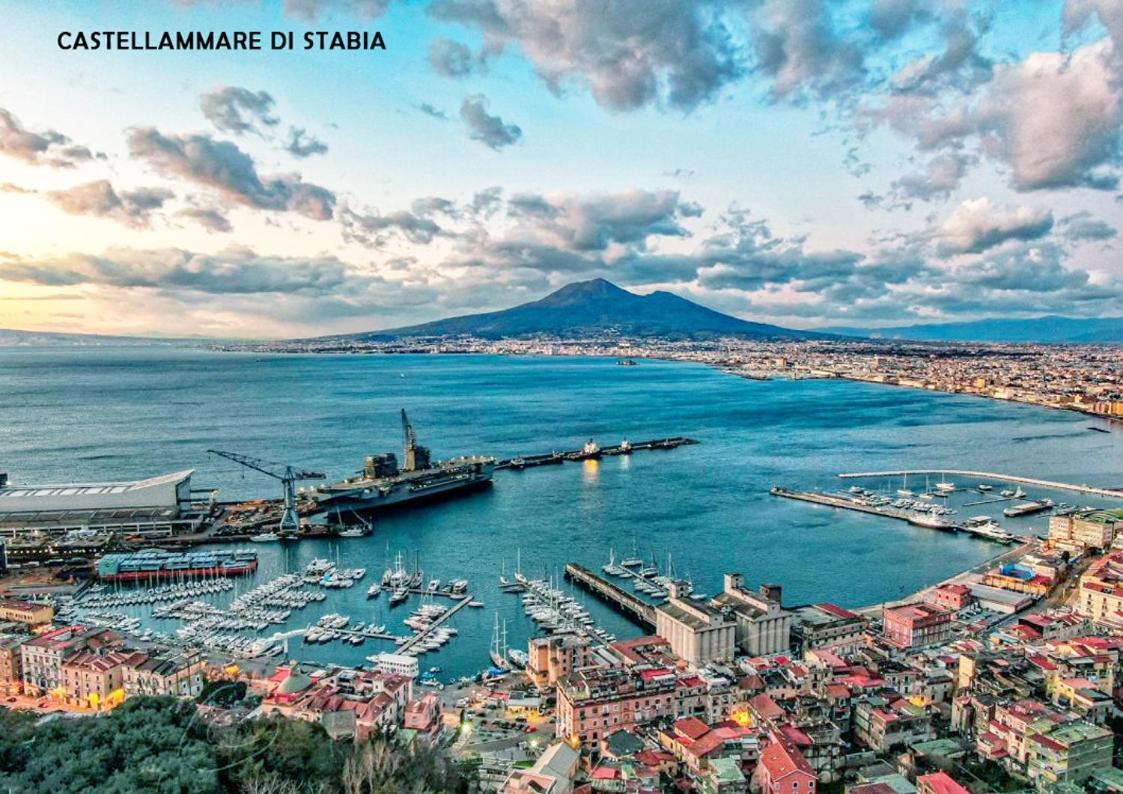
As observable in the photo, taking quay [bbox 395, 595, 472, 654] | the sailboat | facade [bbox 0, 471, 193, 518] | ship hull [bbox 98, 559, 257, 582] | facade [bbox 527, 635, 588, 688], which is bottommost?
the sailboat

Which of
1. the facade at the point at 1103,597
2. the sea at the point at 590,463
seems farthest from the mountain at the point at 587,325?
the facade at the point at 1103,597

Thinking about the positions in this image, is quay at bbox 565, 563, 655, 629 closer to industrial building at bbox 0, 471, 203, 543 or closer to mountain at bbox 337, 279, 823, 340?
industrial building at bbox 0, 471, 203, 543

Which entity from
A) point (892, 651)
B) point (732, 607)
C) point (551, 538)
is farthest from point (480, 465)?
point (892, 651)

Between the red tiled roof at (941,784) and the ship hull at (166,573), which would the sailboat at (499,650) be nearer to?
the red tiled roof at (941,784)

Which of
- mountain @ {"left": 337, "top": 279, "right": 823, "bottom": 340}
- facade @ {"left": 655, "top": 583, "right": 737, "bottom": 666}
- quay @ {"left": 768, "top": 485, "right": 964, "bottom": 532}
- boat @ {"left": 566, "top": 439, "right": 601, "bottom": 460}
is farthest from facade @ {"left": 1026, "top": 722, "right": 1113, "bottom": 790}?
mountain @ {"left": 337, "top": 279, "right": 823, "bottom": 340}

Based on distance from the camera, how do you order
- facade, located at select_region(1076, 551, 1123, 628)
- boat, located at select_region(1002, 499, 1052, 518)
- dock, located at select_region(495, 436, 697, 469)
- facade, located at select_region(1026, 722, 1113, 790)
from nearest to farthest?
facade, located at select_region(1026, 722, 1113, 790) < facade, located at select_region(1076, 551, 1123, 628) < boat, located at select_region(1002, 499, 1052, 518) < dock, located at select_region(495, 436, 697, 469)

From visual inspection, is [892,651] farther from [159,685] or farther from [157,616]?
[157,616]

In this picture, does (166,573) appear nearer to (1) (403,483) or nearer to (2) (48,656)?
(2) (48,656)
